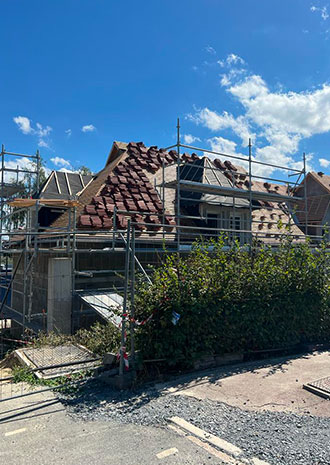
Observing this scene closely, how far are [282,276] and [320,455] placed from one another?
14.9 ft

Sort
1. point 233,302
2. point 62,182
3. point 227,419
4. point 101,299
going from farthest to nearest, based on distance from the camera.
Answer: point 62,182
point 101,299
point 233,302
point 227,419

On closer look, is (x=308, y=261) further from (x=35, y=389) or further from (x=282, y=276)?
(x=35, y=389)

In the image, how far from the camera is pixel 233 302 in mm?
7270

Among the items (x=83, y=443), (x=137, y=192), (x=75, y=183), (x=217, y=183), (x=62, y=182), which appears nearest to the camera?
(x=83, y=443)

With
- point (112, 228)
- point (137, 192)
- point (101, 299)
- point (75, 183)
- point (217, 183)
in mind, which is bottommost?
point (101, 299)

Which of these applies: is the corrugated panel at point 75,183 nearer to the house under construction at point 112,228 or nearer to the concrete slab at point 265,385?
the house under construction at point 112,228

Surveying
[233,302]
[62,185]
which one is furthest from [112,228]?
[62,185]

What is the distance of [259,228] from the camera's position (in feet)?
48.4

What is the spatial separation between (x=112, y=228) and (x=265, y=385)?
234 inches

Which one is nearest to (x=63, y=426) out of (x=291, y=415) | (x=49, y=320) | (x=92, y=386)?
(x=92, y=386)

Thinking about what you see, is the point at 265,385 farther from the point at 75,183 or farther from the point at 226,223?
the point at 75,183

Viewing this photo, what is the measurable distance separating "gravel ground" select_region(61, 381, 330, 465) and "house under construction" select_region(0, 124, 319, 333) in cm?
176

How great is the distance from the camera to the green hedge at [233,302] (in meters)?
6.30

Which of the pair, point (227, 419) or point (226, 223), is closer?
point (227, 419)
